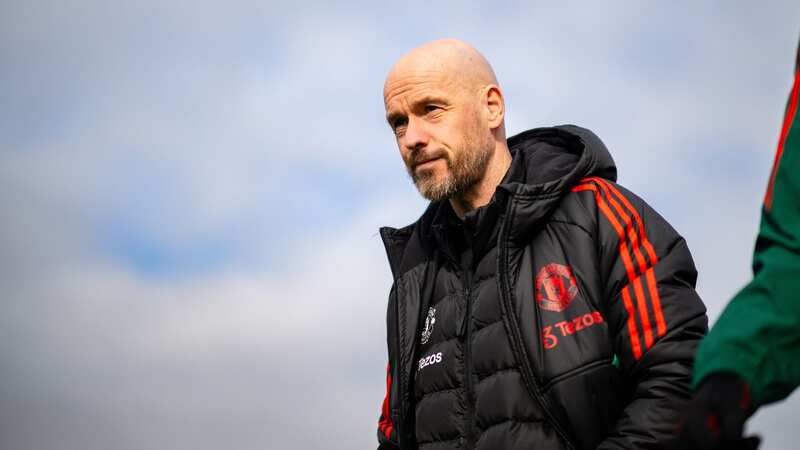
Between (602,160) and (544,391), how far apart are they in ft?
4.55

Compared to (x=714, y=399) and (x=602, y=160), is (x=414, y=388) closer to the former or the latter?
(x=602, y=160)

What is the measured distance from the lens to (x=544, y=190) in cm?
457

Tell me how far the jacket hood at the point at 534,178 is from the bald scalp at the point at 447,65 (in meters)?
0.47

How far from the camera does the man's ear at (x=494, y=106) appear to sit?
5254 millimetres

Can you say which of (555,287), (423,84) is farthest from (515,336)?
(423,84)

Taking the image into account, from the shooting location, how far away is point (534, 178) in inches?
190

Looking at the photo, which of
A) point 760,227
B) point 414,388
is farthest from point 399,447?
point 760,227

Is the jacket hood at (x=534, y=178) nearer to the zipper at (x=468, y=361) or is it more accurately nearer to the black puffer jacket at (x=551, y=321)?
the black puffer jacket at (x=551, y=321)

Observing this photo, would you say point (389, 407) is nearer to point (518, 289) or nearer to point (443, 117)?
point (518, 289)

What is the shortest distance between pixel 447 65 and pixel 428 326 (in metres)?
1.52

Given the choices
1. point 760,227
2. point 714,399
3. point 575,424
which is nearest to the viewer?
point 714,399

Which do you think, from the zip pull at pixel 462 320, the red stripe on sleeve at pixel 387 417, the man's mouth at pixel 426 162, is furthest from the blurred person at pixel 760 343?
the red stripe on sleeve at pixel 387 417

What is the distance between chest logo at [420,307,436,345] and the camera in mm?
4957

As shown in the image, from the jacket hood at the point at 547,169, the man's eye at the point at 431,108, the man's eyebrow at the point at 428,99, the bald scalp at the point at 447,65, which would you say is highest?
the bald scalp at the point at 447,65
